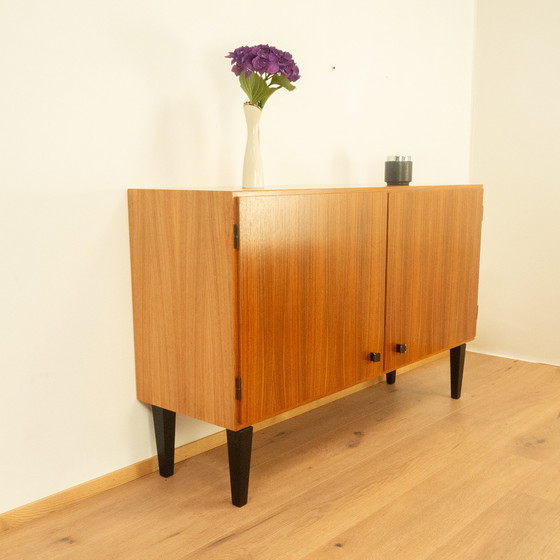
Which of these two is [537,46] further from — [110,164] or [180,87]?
[110,164]

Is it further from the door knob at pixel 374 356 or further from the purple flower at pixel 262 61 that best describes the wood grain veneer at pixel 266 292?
the purple flower at pixel 262 61

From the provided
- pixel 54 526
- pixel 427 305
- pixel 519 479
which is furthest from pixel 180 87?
pixel 519 479

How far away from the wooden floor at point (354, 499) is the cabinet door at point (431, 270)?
280 millimetres

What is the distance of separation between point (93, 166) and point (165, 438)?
2.45 ft

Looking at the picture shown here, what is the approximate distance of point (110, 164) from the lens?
66.8 inches

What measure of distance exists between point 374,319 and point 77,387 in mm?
856

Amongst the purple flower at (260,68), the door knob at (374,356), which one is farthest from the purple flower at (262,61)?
the door knob at (374,356)

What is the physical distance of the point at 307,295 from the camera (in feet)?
5.62

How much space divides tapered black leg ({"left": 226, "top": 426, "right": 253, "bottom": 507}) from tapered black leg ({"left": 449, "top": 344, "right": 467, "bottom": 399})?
1083 mm

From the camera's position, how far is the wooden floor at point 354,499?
4.89ft

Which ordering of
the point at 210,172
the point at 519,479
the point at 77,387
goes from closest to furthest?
1. the point at 77,387
2. the point at 519,479
3. the point at 210,172

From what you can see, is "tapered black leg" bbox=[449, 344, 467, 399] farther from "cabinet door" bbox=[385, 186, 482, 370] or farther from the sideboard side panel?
the sideboard side panel

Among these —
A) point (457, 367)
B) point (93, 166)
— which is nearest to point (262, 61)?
point (93, 166)

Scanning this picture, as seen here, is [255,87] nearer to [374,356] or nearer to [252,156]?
[252,156]
